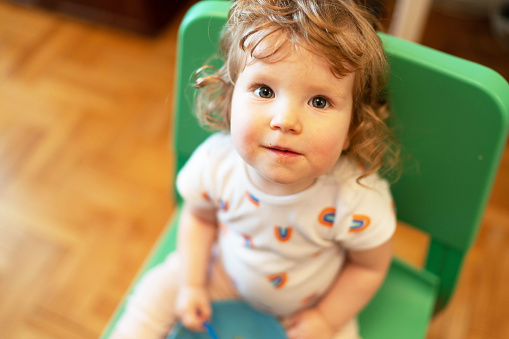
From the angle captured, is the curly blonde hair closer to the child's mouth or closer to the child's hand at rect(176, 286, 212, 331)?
the child's mouth

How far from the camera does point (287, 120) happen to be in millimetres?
479

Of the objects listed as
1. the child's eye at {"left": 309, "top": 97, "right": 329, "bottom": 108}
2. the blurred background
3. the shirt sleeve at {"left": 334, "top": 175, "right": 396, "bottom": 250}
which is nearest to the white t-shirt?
the shirt sleeve at {"left": 334, "top": 175, "right": 396, "bottom": 250}

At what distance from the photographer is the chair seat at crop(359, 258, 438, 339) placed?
2.29 ft

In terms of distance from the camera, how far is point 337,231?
599mm

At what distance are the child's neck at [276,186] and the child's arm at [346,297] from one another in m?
0.11

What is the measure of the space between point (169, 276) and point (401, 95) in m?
0.41

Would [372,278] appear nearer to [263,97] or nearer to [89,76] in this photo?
[263,97]

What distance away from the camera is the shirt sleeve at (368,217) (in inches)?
23.0

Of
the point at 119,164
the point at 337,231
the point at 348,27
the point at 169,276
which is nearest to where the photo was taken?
the point at 348,27

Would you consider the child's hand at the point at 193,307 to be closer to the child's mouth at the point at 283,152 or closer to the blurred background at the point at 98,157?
the child's mouth at the point at 283,152

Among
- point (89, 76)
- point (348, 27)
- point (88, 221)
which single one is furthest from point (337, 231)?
point (89, 76)

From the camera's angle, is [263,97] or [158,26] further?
[158,26]

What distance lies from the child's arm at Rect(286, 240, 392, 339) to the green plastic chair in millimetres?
68

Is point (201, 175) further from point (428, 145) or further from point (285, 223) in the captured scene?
point (428, 145)
